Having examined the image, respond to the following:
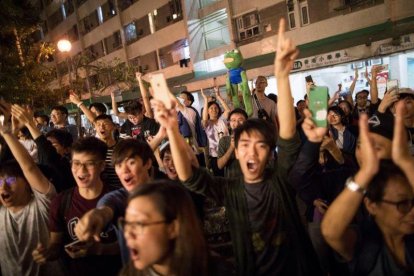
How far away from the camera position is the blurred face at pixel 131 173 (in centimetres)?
244

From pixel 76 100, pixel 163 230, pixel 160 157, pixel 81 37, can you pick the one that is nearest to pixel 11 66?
pixel 76 100

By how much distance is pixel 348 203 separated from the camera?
1668mm

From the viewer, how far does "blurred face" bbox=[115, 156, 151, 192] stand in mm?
2441

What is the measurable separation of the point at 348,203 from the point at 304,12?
14786 mm

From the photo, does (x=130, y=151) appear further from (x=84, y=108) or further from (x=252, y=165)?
(x=84, y=108)

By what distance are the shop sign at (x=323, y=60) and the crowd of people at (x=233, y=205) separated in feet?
30.5

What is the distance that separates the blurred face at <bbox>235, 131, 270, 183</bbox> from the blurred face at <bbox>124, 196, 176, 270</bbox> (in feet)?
2.35

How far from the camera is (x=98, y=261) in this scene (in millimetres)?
2406

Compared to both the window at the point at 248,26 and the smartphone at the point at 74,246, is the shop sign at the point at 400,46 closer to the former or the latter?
the window at the point at 248,26

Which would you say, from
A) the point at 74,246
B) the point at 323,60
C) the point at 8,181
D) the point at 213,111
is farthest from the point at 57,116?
the point at 323,60

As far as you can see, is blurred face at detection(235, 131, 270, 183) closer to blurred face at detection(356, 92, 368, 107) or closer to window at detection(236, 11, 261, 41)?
blurred face at detection(356, 92, 368, 107)

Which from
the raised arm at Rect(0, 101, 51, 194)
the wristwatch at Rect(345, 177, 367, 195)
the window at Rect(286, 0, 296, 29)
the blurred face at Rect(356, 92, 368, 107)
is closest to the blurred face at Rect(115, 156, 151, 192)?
the raised arm at Rect(0, 101, 51, 194)

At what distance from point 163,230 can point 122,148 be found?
3.55ft

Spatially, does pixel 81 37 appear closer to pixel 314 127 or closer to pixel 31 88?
pixel 31 88
